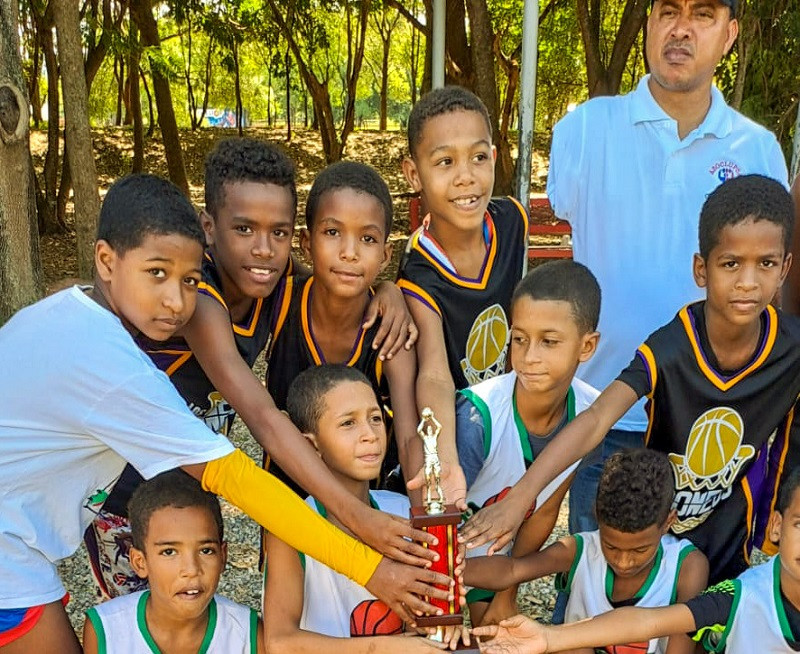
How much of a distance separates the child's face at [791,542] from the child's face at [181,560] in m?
1.61

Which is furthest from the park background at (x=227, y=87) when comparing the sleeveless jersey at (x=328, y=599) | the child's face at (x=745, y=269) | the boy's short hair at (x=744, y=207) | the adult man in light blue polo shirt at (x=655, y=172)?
the boy's short hair at (x=744, y=207)

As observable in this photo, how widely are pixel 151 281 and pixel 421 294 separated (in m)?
0.92

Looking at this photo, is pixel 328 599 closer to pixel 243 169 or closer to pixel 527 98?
pixel 243 169

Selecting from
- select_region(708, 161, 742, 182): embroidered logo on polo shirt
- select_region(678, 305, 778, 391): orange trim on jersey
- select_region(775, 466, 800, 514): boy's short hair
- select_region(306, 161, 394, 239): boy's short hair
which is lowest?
select_region(775, 466, 800, 514): boy's short hair

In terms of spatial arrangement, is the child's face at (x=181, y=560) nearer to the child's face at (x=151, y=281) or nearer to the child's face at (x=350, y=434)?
the child's face at (x=350, y=434)

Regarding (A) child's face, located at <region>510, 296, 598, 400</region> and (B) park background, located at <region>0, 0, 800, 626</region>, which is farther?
(B) park background, located at <region>0, 0, 800, 626</region>

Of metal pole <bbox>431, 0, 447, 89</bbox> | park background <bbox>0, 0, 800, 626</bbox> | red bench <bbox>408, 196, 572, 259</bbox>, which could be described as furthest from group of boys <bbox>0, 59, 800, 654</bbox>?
red bench <bbox>408, 196, 572, 259</bbox>

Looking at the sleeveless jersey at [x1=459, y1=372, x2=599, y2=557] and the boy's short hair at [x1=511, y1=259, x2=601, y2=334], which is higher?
the boy's short hair at [x1=511, y1=259, x2=601, y2=334]

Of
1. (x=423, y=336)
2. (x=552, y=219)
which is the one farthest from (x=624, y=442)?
(x=552, y=219)

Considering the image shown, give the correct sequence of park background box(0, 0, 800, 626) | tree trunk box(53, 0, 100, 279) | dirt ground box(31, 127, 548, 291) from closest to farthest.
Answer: park background box(0, 0, 800, 626) → tree trunk box(53, 0, 100, 279) → dirt ground box(31, 127, 548, 291)

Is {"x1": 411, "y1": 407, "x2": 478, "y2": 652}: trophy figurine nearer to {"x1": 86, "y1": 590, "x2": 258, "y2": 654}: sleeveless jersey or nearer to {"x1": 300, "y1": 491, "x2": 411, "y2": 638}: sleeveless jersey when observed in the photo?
{"x1": 300, "y1": 491, "x2": 411, "y2": 638}: sleeveless jersey

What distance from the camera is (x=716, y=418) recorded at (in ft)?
8.27

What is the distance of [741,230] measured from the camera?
7.88ft

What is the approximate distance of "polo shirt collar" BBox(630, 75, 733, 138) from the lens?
271 cm
